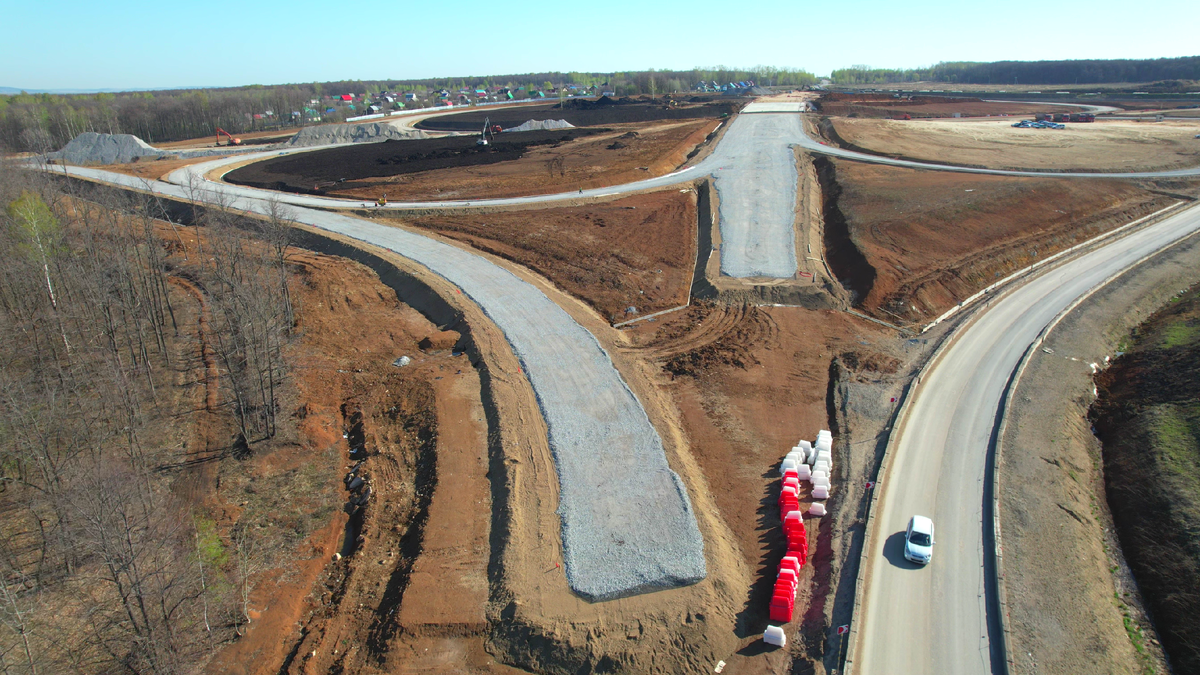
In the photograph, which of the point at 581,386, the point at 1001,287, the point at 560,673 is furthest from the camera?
the point at 1001,287

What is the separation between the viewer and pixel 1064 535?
61.3 ft

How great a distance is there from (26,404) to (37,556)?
411 centimetres

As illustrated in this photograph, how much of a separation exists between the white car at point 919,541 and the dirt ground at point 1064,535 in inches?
78.7

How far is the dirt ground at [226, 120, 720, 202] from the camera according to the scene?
57.3 metres

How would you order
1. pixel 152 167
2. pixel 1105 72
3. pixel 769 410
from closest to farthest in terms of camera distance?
pixel 769 410 → pixel 152 167 → pixel 1105 72

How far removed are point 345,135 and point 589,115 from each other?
155 ft

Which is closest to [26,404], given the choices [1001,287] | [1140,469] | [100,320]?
[100,320]

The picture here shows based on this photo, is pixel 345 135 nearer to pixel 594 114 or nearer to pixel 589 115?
pixel 589 115

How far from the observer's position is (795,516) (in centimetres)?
1847

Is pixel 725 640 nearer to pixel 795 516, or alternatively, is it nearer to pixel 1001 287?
pixel 795 516

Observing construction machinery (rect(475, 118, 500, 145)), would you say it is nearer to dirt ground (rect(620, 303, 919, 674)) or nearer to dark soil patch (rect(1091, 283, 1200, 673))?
dirt ground (rect(620, 303, 919, 674))

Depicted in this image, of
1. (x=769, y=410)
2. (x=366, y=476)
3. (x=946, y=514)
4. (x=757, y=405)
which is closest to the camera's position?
(x=946, y=514)

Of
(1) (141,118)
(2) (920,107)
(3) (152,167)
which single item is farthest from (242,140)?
(2) (920,107)

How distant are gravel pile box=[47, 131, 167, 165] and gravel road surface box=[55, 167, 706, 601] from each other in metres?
69.7
